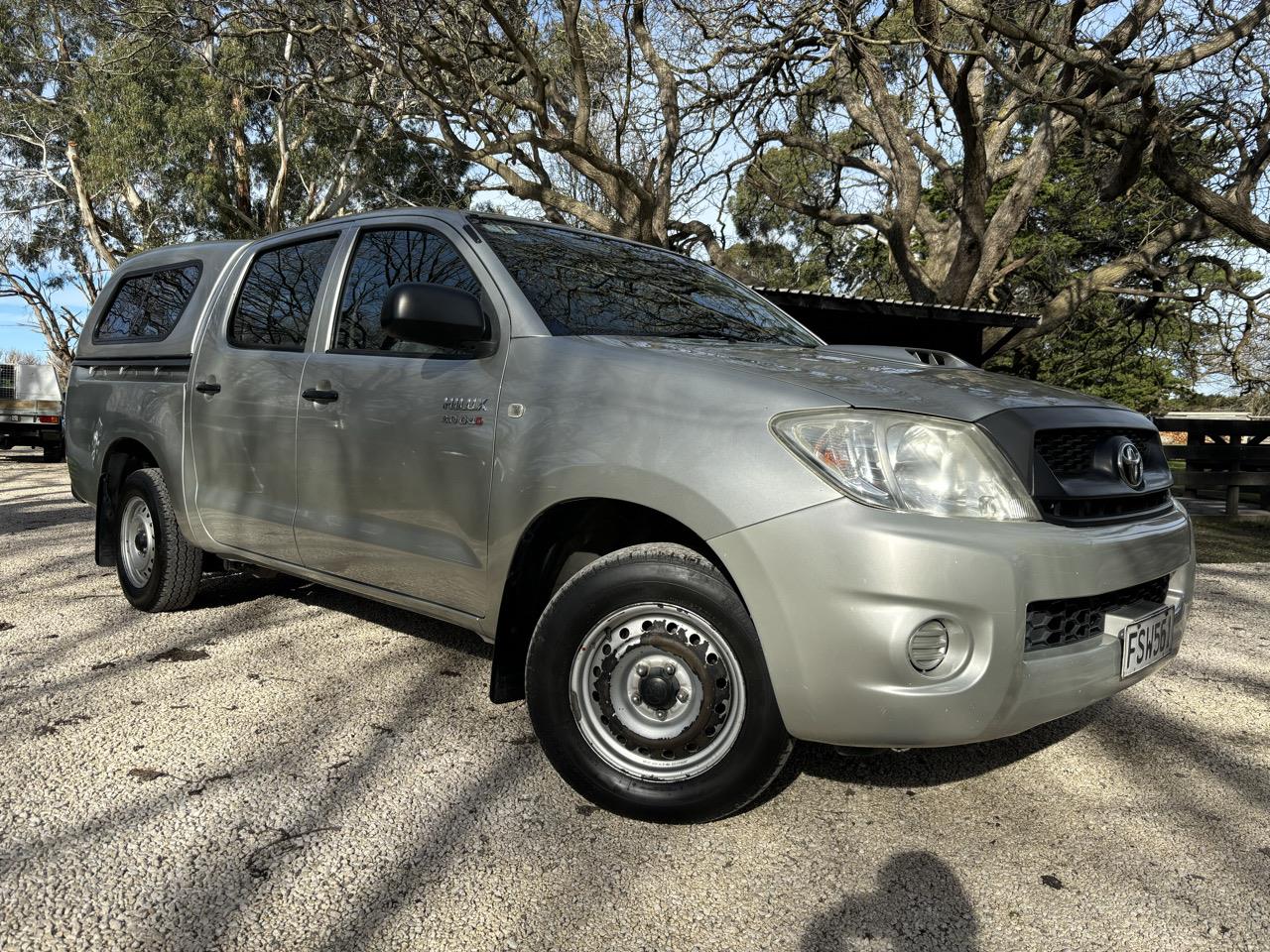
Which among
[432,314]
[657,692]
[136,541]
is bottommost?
[136,541]

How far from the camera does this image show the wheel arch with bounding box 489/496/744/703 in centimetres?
285

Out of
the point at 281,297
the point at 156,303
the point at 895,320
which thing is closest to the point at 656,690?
the point at 281,297

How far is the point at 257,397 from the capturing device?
3.92 m

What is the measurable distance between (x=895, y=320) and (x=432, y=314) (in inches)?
438

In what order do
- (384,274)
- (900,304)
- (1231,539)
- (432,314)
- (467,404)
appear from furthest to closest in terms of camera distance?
(900,304)
(1231,539)
(384,274)
(467,404)
(432,314)

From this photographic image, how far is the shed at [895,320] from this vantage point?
1055cm

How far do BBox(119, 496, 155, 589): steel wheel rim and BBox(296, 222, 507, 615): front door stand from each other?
4.96 ft

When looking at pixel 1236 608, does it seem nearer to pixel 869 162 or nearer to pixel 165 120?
pixel 869 162

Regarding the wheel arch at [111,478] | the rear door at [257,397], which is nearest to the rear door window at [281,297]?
the rear door at [257,397]

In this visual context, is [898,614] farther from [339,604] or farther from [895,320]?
[895,320]

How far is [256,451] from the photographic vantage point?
3.92 meters

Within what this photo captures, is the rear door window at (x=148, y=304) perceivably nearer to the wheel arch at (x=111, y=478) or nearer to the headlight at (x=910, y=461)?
the wheel arch at (x=111, y=478)

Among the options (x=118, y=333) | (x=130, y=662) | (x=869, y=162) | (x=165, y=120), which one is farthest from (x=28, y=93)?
(x=130, y=662)

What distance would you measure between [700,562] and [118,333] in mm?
4027
